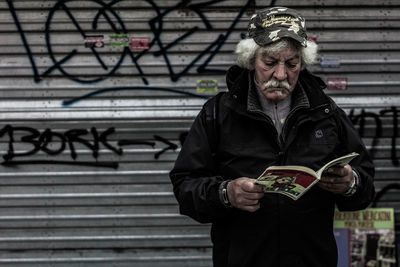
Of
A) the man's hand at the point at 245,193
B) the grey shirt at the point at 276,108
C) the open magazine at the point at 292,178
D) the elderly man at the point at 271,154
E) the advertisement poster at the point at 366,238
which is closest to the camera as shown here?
the open magazine at the point at 292,178

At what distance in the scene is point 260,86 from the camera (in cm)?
253

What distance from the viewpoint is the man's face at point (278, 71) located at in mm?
2457

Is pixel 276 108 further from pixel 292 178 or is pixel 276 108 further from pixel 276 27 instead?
pixel 292 178

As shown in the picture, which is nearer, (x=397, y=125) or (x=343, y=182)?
(x=343, y=182)

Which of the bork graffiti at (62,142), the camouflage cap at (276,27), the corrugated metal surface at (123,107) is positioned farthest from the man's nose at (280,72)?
the bork graffiti at (62,142)

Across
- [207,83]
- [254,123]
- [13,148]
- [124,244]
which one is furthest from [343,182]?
[13,148]

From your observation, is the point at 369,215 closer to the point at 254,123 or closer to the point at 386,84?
the point at 386,84

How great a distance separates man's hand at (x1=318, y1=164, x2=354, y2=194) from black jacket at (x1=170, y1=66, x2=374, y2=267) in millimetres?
167

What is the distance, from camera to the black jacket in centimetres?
242

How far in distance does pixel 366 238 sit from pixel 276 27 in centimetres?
270

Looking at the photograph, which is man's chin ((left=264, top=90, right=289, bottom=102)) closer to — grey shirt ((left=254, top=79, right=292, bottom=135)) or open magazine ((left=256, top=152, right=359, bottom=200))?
grey shirt ((left=254, top=79, right=292, bottom=135))

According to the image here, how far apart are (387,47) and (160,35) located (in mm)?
1931

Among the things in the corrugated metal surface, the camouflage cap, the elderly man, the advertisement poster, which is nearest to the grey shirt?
the elderly man

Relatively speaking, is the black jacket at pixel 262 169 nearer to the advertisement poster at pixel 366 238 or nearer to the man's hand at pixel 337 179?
the man's hand at pixel 337 179
